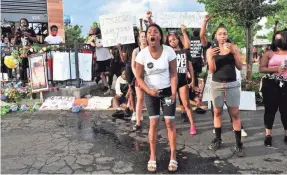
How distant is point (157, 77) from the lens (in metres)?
3.96

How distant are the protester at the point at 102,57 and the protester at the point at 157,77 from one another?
4995 mm

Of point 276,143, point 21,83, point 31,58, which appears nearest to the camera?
point 276,143

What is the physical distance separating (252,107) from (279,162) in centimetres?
309

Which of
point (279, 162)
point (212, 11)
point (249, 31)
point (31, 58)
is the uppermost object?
point (212, 11)

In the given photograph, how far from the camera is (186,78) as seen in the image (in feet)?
18.4

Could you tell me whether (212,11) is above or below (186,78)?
above

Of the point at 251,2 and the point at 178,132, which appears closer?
the point at 178,132

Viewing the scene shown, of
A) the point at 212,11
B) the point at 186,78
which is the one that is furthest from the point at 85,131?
the point at 212,11

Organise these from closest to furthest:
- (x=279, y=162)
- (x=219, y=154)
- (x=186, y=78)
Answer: (x=279, y=162) → (x=219, y=154) → (x=186, y=78)

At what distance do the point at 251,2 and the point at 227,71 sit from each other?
5.19 meters

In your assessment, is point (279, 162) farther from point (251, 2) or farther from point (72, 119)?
point (251, 2)

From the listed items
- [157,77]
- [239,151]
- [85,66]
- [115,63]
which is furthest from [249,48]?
[157,77]

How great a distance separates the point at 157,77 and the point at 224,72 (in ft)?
3.55

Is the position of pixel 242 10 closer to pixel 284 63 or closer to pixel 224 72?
pixel 284 63
